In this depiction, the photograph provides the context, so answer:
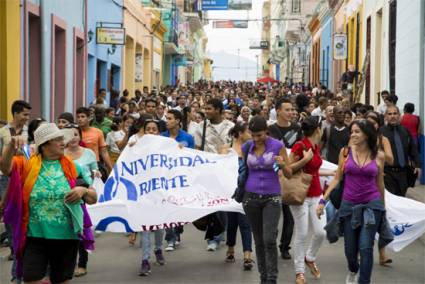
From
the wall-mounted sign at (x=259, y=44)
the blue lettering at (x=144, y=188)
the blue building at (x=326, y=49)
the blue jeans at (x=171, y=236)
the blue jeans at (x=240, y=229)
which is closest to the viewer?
the blue jeans at (x=240, y=229)

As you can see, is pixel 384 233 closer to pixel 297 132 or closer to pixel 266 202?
pixel 266 202

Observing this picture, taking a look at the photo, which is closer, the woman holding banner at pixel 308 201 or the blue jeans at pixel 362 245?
the blue jeans at pixel 362 245

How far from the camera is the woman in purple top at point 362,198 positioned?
750 centimetres

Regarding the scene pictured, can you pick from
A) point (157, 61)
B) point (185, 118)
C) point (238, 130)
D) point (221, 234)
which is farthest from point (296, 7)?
point (238, 130)

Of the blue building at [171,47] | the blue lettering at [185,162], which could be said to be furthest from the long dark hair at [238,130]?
the blue building at [171,47]

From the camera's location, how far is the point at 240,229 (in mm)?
9453

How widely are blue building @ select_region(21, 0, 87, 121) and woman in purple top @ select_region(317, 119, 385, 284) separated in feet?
34.2

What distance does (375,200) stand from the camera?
7539 mm

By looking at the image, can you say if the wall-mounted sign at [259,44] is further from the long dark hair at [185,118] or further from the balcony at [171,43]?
the long dark hair at [185,118]

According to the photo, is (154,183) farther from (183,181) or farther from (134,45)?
(134,45)

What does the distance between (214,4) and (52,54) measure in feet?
122

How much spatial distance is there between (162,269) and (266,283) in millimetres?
1637

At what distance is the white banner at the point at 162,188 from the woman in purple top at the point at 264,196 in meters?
1.27

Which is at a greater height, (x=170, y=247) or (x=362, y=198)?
(x=362, y=198)
